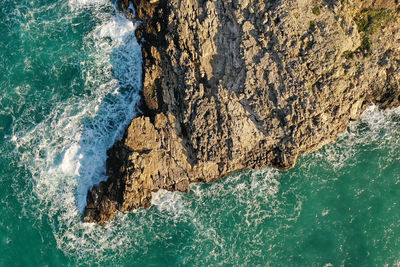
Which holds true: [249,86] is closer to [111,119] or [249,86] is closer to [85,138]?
[111,119]

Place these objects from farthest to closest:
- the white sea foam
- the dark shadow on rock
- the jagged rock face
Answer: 1. the dark shadow on rock
2. the white sea foam
3. the jagged rock face

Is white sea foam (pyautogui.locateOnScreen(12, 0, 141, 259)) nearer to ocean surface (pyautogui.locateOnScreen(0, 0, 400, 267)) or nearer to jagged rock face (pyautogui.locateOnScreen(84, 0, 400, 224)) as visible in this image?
ocean surface (pyautogui.locateOnScreen(0, 0, 400, 267))

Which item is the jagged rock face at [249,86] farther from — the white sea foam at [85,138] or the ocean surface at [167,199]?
the white sea foam at [85,138]

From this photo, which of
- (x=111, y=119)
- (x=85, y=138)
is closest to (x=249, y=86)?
(x=111, y=119)

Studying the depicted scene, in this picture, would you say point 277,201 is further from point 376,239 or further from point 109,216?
point 109,216

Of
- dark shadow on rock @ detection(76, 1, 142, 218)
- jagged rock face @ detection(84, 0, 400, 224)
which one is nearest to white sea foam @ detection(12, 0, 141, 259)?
dark shadow on rock @ detection(76, 1, 142, 218)

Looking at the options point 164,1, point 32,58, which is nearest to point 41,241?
point 32,58
